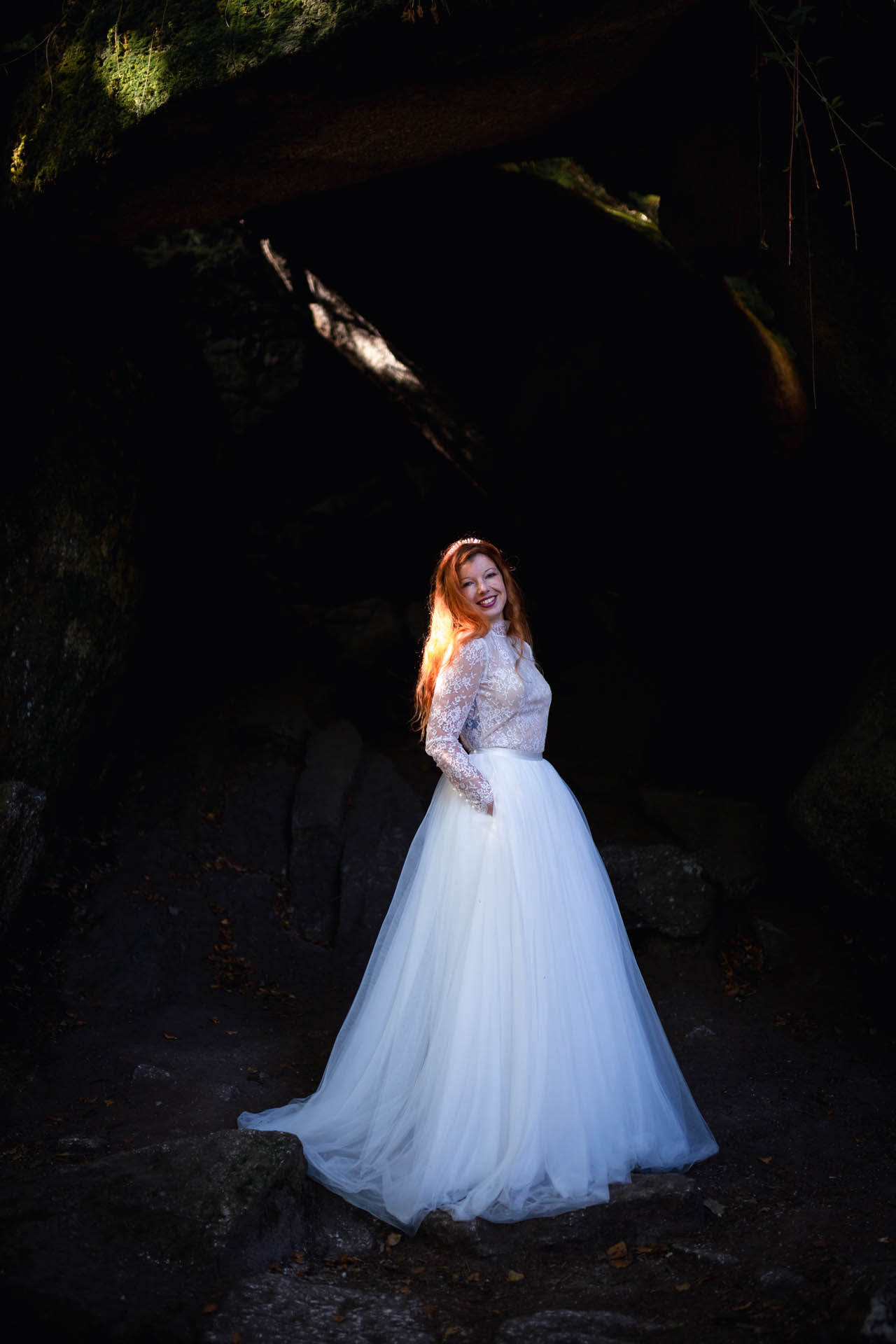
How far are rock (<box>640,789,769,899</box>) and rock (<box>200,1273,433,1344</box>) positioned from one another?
3915mm

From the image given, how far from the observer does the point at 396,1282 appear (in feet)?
10.0

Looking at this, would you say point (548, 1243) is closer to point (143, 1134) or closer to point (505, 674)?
point (143, 1134)

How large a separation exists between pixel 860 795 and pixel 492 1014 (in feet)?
9.31

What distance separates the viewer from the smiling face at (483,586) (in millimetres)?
4207

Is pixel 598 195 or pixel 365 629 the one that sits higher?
pixel 598 195

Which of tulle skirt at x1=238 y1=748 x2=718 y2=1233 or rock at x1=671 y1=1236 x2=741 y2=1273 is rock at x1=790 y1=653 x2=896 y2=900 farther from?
rock at x1=671 y1=1236 x2=741 y2=1273

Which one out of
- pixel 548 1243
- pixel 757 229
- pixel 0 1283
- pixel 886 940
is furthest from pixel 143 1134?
pixel 757 229

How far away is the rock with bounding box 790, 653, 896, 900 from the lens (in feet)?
16.9

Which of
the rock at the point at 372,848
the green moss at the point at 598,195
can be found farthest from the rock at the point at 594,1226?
the green moss at the point at 598,195

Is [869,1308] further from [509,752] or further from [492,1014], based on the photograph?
[509,752]

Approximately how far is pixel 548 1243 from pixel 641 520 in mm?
5765

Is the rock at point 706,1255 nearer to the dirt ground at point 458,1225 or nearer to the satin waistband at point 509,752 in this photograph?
the dirt ground at point 458,1225

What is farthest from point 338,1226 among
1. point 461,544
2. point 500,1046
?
point 461,544

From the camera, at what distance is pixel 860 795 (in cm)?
529
